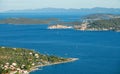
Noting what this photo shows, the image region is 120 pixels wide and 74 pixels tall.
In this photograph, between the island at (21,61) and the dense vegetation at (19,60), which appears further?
the dense vegetation at (19,60)

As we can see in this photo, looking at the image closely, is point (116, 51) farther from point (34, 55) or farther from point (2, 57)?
point (2, 57)

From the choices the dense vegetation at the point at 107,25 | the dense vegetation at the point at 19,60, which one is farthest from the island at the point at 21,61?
the dense vegetation at the point at 107,25

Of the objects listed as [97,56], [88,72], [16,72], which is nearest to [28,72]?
[16,72]

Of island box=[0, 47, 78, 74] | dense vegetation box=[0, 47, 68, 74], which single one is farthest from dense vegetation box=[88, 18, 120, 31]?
dense vegetation box=[0, 47, 68, 74]

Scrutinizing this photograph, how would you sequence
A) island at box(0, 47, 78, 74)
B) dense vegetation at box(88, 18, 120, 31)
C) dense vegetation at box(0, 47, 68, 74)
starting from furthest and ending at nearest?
dense vegetation at box(88, 18, 120, 31)
dense vegetation at box(0, 47, 68, 74)
island at box(0, 47, 78, 74)

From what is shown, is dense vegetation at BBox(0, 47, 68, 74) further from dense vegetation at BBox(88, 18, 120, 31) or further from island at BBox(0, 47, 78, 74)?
dense vegetation at BBox(88, 18, 120, 31)

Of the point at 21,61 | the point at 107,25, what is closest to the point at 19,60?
the point at 21,61

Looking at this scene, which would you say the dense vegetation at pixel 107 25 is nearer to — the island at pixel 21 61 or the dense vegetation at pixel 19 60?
the island at pixel 21 61
